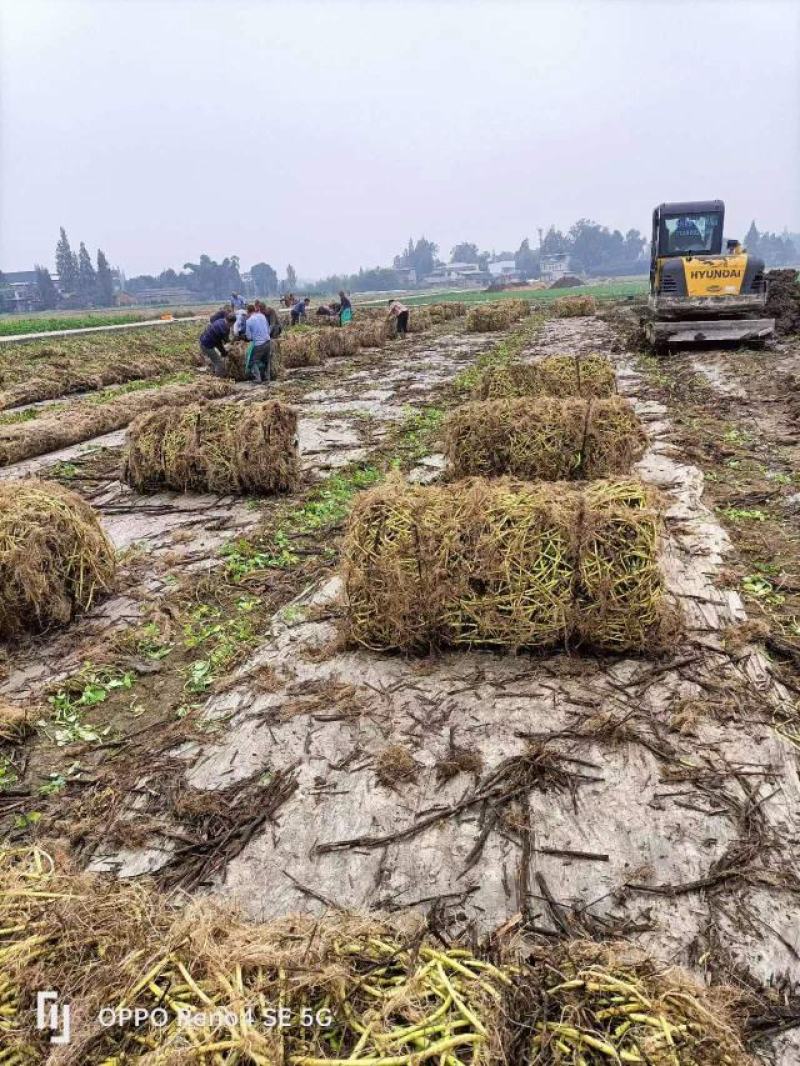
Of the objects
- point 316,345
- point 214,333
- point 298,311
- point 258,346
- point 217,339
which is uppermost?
point 298,311

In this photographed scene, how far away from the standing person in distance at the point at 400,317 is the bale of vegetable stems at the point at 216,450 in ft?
72.8

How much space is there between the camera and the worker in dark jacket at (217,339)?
18.5 m

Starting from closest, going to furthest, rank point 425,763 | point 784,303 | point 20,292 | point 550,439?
point 425,763
point 550,439
point 784,303
point 20,292

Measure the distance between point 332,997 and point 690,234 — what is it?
2557 centimetres

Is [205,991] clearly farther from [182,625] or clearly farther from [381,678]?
[182,625]

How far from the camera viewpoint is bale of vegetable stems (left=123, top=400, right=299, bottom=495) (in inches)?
361

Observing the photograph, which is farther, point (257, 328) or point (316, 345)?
point (316, 345)

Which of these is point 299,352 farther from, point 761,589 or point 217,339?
point 761,589

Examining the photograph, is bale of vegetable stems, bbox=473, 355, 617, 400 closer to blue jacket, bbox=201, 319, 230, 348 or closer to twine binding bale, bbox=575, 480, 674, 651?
twine binding bale, bbox=575, 480, 674, 651

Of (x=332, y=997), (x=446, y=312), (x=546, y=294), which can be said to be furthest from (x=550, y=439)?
(x=546, y=294)

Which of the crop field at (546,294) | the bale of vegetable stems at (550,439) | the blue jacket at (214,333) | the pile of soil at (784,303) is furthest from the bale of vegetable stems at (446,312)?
the bale of vegetable stems at (550,439)

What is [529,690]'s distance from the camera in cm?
452

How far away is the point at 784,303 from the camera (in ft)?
84.0

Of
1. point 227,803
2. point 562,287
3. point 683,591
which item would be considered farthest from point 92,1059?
point 562,287
